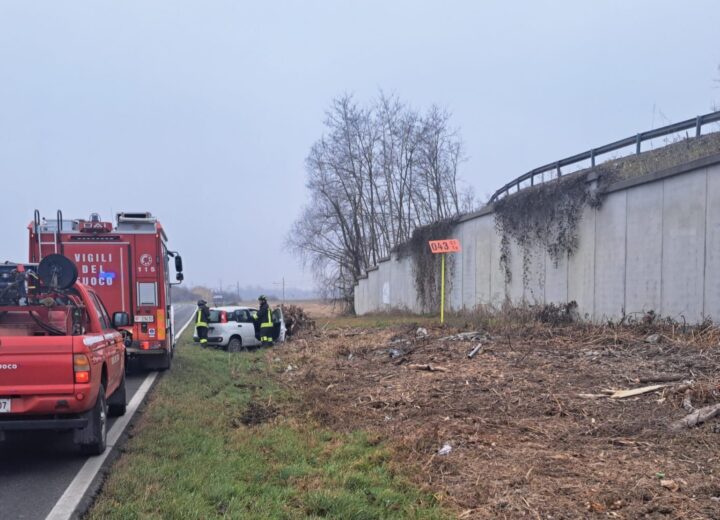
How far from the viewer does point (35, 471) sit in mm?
6215

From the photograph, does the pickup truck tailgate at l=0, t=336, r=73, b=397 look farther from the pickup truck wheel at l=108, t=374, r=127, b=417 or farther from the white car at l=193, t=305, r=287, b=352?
the white car at l=193, t=305, r=287, b=352

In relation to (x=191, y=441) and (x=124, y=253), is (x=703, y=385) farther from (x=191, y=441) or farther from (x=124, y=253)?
(x=124, y=253)

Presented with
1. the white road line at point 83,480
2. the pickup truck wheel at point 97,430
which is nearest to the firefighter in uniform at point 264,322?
the white road line at point 83,480

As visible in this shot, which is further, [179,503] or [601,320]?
[601,320]

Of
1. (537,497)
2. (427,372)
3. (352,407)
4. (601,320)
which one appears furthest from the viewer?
(601,320)

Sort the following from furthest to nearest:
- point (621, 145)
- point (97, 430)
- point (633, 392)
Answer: point (621, 145)
point (633, 392)
point (97, 430)

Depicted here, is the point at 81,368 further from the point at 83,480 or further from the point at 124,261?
the point at 124,261

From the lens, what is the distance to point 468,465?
5.95m

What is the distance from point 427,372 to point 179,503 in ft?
21.6

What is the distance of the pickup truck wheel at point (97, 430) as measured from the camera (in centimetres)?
641

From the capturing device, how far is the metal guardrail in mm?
13742

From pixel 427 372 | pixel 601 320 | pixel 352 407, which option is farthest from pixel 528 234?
pixel 352 407

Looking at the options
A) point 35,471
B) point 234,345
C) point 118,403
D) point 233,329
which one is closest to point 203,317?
point 233,329

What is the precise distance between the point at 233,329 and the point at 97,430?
12531 mm
